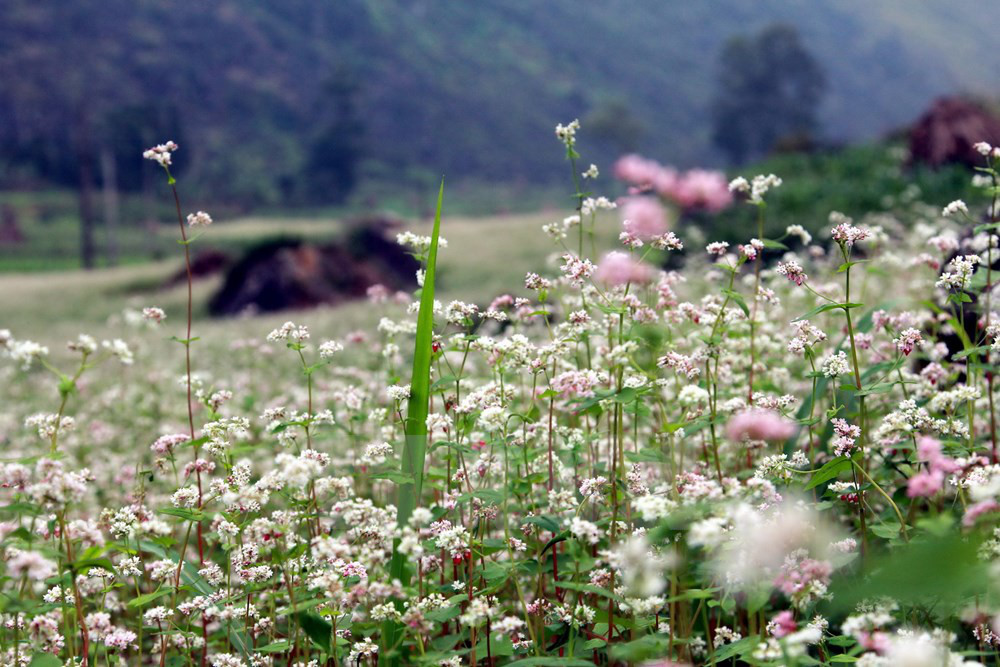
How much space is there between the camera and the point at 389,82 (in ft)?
400

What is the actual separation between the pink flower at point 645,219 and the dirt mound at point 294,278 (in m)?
18.6

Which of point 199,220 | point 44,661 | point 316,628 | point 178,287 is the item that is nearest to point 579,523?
point 316,628

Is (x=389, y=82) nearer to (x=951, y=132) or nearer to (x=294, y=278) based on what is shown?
(x=294, y=278)

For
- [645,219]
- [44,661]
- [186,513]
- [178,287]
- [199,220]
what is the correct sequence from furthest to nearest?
[178,287], [199,220], [645,219], [186,513], [44,661]

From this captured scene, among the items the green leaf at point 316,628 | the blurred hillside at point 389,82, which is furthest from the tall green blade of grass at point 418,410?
the blurred hillside at point 389,82

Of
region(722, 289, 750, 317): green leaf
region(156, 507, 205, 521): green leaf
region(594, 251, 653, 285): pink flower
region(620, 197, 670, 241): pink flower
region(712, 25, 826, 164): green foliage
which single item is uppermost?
region(712, 25, 826, 164): green foliage

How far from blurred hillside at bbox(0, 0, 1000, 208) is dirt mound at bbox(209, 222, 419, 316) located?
24.9 m

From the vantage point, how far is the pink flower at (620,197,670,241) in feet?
7.63

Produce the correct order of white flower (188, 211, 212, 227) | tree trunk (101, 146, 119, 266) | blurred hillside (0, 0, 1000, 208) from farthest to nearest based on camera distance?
blurred hillside (0, 0, 1000, 208) < tree trunk (101, 146, 119, 266) < white flower (188, 211, 212, 227)

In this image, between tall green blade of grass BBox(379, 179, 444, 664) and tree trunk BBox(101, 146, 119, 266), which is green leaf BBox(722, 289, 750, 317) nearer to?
tall green blade of grass BBox(379, 179, 444, 664)

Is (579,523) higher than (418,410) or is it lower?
lower

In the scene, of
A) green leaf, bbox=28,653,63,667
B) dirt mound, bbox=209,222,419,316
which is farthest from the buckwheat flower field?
dirt mound, bbox=209,222,419,316

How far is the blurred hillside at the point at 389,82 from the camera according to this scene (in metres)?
82.8

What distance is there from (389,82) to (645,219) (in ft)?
414
